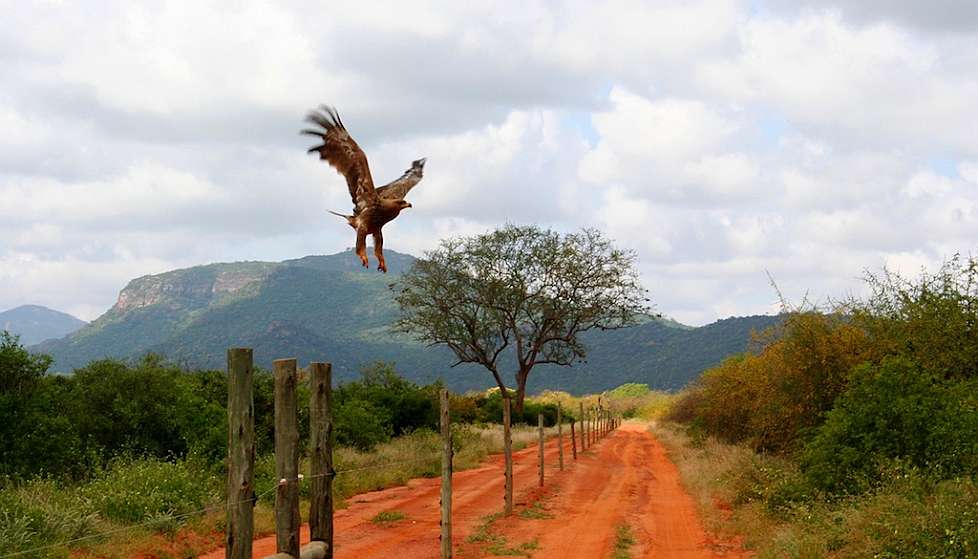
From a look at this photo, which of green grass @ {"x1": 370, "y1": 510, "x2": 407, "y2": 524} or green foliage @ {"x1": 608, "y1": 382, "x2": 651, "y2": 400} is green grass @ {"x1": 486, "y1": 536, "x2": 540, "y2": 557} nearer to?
green grass @ {"x1": 370, "y1": 510, "x2": 407, "y2": 524}

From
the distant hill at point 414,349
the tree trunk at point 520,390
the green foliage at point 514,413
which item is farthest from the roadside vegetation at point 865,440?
the distant hill at point 414,349

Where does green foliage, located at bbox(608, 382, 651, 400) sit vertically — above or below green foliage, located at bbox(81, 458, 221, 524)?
above

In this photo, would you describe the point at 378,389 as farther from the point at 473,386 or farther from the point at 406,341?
the point at 406,341

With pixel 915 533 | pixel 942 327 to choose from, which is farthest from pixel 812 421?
pixel 915 533

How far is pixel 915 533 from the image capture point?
35.9ft

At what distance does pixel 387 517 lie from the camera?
1852 centimetres

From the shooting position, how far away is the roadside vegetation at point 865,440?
39.2ft

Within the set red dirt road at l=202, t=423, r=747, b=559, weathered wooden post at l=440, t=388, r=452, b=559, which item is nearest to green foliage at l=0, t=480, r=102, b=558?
red dirt road at l=202, t=423, r=747, b=559

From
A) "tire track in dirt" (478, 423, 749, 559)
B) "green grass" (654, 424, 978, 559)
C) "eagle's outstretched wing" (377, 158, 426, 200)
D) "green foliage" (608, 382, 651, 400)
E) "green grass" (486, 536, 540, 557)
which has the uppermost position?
"eagle's outstretched wing" (377, 158, 426, 200)

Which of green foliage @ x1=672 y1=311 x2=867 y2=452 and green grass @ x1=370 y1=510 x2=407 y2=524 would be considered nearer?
green grass @ x1=370 y1=510 x2=407 y2=524

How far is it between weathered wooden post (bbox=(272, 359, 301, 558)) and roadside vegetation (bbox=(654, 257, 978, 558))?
7.01 metres

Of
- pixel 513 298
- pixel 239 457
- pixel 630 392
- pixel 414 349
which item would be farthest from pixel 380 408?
pixel 414 349

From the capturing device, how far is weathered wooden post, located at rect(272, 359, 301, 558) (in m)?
7.30

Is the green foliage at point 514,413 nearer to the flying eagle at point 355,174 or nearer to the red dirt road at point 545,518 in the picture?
the red dirt road at point 545,518
